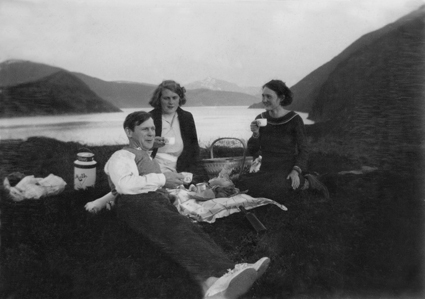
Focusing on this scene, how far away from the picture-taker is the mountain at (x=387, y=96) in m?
3.00

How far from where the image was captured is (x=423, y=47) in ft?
9.89

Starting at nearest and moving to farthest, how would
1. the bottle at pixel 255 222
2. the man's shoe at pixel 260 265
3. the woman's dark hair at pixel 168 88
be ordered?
the man's shoe at pixel 260 265 < the bottle at pixel 255 222 < the woman's dark hair at pixel 168 88

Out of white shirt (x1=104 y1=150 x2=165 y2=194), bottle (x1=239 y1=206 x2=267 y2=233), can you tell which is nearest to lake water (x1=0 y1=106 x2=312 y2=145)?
white shirt (x1=104 y1=150 x2=165 y2=194)

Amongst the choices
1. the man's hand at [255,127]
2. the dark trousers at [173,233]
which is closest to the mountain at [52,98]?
the dark trousers at [173,233]

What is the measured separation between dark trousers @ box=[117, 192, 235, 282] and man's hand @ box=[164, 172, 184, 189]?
0.39ft

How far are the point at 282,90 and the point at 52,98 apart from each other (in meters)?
1.76

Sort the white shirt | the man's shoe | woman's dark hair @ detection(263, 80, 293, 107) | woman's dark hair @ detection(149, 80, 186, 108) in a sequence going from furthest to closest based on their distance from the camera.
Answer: woman's dark hair @ detection(263, 80, 293, 107) < woman's dark hair @ detection(149, 80, 186, 108) < the white shirt < the man's shoe

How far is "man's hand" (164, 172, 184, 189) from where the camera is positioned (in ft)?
8.73

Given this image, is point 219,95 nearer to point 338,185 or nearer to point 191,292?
point 338,185

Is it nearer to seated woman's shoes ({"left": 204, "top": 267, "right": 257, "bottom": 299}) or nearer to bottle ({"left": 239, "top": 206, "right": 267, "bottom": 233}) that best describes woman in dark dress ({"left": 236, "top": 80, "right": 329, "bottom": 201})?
bottle ({"left": 239, "top": 206, "right": 267, "bottom": 233})

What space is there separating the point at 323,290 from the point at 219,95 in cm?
158

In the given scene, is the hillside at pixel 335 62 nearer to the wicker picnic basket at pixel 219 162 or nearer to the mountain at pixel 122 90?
the mountain at pixel 122 90

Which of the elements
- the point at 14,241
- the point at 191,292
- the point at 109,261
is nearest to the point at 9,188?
the point at 14,241

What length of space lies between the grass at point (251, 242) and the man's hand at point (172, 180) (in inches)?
13.7
